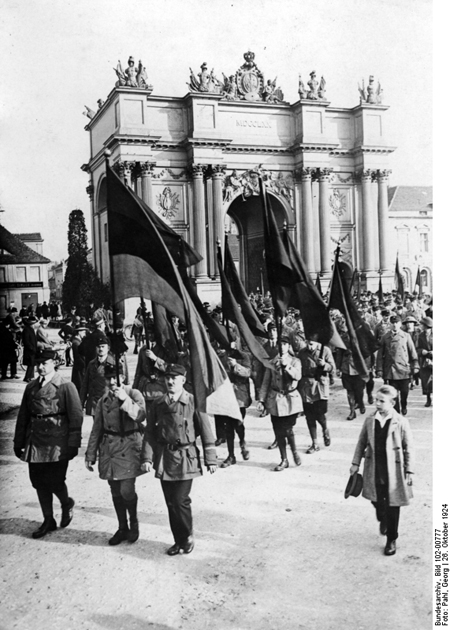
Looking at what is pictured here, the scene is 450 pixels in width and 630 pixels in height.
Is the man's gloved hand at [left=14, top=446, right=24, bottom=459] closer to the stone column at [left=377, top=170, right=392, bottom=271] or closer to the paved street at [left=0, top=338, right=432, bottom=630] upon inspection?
the paved street at [left=0, top=338, right=432, bottom=630]

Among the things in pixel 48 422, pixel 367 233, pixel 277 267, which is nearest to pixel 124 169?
pixel 277 267

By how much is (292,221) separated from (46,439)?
16707 mm

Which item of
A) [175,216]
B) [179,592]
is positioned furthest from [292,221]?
[179,592]

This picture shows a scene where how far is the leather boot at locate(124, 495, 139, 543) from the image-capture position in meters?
5.48

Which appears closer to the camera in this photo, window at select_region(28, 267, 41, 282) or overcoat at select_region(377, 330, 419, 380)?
window at select_region(28, 267, 41, 282)

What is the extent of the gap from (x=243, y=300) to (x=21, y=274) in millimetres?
3077

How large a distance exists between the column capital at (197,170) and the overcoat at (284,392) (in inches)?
393

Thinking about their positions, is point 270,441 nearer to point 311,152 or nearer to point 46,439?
point 46,439

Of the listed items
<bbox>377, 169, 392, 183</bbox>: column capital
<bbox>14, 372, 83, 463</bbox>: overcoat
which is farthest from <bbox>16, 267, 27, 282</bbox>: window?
<bbox>377, 169, 392, 183</bbox>: column capital

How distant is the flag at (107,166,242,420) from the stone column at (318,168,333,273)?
46.1ft

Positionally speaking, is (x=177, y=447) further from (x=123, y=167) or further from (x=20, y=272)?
(x=123, y=167)

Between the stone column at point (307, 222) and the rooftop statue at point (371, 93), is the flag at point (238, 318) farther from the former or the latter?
the stone column at point (307, 222)

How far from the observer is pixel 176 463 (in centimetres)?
531

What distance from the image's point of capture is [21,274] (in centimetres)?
694
